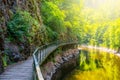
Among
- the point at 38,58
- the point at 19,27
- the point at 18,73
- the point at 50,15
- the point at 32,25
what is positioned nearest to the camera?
the point at 18,73

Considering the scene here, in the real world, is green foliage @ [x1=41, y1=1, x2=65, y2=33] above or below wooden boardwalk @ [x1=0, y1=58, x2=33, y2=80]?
above

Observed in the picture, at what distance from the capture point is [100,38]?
114188mm

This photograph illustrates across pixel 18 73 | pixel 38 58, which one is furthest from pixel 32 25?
pixel 18 73

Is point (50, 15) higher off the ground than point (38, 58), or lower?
higher

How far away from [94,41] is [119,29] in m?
47.2

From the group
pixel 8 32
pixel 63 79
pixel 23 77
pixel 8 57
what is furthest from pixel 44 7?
pixel 23 77

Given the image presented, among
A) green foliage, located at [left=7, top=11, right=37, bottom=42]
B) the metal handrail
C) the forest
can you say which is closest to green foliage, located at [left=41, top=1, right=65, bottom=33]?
the forest

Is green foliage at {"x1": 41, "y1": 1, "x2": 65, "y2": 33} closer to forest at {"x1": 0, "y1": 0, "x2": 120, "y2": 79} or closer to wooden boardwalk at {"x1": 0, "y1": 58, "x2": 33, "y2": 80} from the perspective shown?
forest at {"x1": 0, "y1": 0, "x2": 120, "y2": 79}

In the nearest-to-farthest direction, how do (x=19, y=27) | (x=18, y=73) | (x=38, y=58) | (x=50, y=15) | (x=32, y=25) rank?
(x=18, y=73) → (x=38, y=58) → (x=19, y=27) → (x=32, y=25) → (x=50, y=15)

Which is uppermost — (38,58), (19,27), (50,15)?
(19,27)

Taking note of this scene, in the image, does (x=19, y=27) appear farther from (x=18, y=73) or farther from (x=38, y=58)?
(x=18, y=73)

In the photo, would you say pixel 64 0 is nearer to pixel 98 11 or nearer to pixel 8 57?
pixel 8 57

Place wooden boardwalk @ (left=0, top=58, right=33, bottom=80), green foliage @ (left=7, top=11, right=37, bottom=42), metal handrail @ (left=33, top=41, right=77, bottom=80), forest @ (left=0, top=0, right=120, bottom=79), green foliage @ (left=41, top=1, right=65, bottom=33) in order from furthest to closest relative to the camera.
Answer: green foliage @ (left=41, top=1, right=65, bottom=33) < green foliage @ (left=7, top=11, right=37, bottom=42) < forest @ (left=0, top=0, right=120, bottom=79) < wooden boardwalk @ (left=0, top=58, right=33, bottom=80) < metal handrail @ (left=33, top=41, right=77, bottom=80)

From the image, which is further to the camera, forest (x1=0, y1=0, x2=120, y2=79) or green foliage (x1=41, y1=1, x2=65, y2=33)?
green foliage (x1=41, y1=1, x2=65, y2=33)
